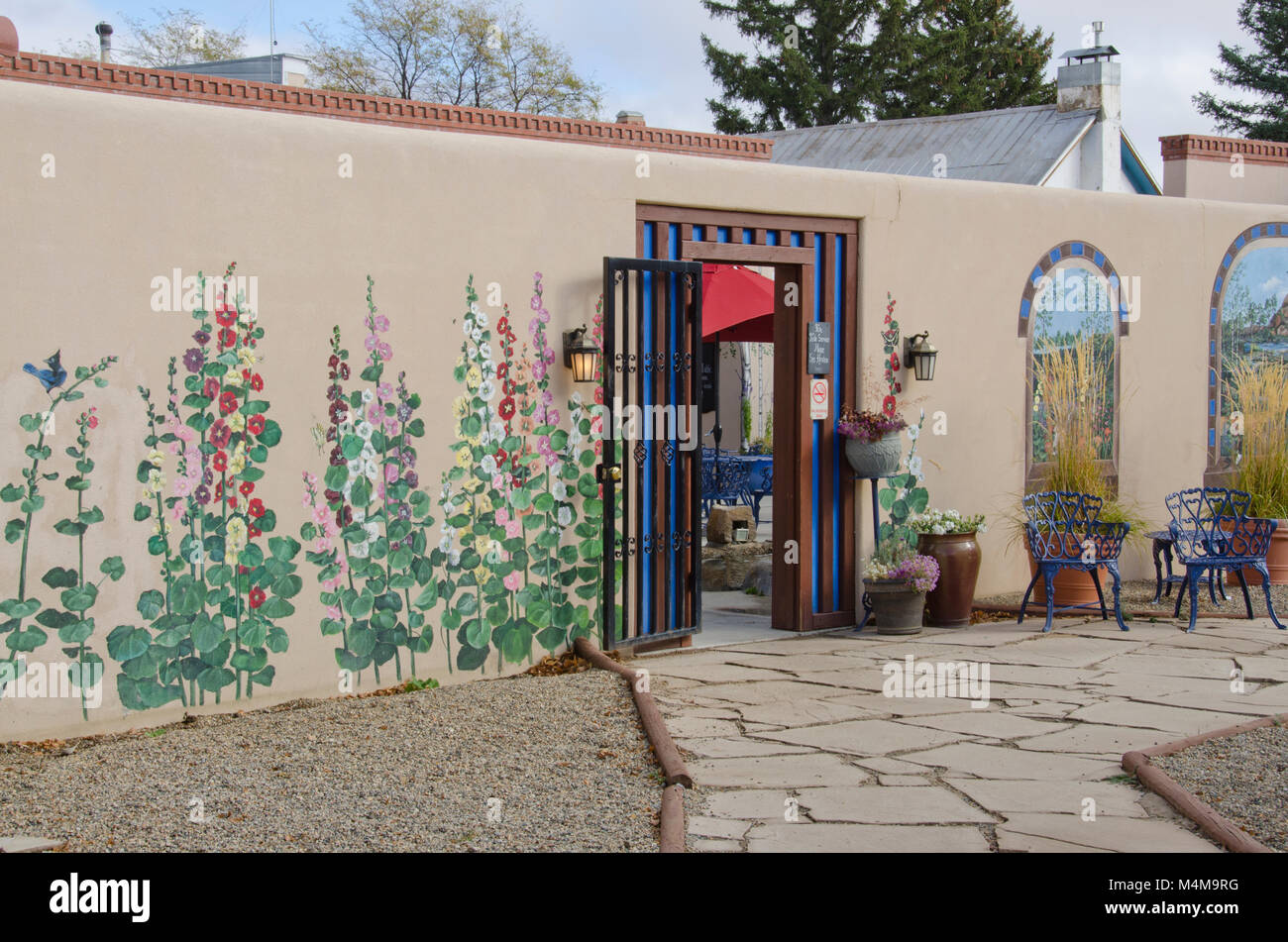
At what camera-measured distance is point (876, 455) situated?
7965 millimetres

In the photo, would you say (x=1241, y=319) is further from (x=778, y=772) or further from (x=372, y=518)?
(x=372, y=518)

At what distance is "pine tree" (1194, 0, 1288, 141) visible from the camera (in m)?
Result: 30.3

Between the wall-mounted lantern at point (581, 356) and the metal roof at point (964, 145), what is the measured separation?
45.7ft

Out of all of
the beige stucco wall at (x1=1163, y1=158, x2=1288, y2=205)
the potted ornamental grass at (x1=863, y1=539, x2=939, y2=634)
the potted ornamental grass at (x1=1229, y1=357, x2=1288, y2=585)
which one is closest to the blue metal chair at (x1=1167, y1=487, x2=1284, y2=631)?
the potted ornamental grass at (x1=1229, y1=357, x2=1288, y2=585)

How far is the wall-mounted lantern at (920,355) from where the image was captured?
328 inches

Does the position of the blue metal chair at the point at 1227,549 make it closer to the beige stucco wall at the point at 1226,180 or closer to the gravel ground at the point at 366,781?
the gravel ground at the point at 366,781

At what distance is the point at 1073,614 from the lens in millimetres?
8516

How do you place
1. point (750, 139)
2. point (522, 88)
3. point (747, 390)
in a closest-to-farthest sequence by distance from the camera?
point (750, 139) → point (747, 390) → point (522, 88)

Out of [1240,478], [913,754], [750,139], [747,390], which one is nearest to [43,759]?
[913,754]

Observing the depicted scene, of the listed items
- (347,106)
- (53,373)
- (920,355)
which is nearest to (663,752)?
(53,373)

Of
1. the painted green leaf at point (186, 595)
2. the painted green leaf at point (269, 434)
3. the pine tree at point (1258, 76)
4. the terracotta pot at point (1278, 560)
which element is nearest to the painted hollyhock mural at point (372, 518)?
the painted green leaf at point (269, 434)

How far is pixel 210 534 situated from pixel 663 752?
2274mm
